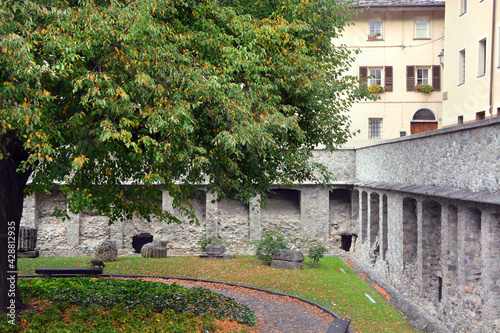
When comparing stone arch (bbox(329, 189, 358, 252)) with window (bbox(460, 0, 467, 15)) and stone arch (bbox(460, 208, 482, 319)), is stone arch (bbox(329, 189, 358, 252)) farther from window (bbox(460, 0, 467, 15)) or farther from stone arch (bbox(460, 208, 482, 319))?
stone arch (bbox(460, 208, 482, 319))

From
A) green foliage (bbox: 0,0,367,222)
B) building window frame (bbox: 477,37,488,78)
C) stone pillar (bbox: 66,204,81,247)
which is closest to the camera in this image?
green foliage (bbox: 0,0,367,222)

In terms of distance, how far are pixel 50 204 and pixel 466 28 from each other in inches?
857

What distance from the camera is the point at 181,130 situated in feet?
31.4

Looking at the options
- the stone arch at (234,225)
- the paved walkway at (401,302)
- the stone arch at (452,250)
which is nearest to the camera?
the stone arch at (452,250)

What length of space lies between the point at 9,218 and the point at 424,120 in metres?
28.1

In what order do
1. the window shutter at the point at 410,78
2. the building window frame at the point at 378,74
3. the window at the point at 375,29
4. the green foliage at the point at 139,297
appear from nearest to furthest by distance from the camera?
the green foliage at the point at 139,297
the window shutter at the point at 410,78
the window at the point at 375,29
the building window frame at the point at 378,74

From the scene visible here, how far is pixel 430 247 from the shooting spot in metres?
16.7

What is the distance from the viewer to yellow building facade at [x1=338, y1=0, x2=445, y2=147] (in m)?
33.1

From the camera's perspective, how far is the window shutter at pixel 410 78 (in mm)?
33344

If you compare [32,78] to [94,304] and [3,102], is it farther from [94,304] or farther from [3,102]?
[94,304]

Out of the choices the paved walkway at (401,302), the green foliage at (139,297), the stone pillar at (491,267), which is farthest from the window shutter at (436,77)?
the green foliage at (139,297)

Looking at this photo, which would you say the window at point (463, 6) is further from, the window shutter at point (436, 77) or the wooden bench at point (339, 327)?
the wooden bench at point (339, 327)

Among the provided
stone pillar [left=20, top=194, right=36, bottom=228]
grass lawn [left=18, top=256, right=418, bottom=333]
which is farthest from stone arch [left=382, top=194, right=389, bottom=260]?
stone pillar [left=20, top=194, right=36, bottom=228]

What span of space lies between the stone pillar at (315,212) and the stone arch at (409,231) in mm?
8937
